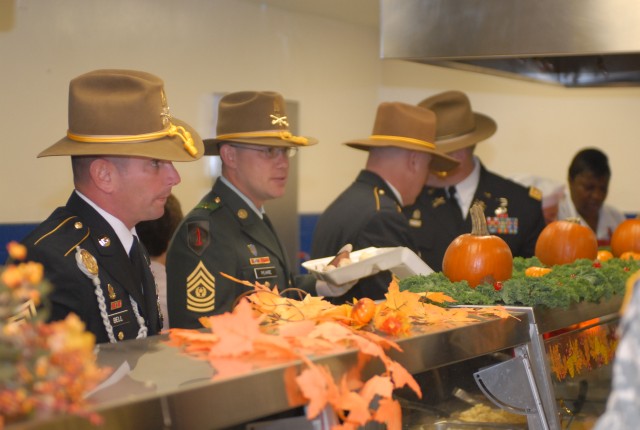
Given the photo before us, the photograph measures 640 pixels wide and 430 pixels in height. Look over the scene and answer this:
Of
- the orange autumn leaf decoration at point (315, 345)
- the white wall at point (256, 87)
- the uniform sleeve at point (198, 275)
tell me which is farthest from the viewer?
the white wall at point (256, 87)

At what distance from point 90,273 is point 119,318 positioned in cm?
17

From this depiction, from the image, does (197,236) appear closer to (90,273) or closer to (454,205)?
(90,273)

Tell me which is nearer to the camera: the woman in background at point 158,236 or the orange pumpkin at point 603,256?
the orange pumpkin at point 603,256

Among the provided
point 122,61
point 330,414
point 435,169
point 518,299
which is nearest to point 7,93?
point 122,61

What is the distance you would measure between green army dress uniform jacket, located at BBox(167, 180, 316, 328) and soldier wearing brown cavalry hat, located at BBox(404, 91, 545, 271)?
4.00ft

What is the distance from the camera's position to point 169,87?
734cm

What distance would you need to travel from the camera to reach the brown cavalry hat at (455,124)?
197 inches

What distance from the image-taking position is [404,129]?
433 centimetres

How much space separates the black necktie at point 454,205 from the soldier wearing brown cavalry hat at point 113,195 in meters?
2.27

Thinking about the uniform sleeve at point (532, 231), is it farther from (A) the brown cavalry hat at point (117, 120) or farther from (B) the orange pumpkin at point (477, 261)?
(A) the brown cavalry hat at point (117, 120)

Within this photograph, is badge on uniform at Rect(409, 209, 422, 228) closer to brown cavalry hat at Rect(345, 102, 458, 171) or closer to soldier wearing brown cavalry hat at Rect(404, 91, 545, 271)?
soldier wearing brown cavalry hat at Rect(404, 91, 545, 271)

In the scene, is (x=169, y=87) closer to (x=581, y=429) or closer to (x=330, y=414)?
(x=581, y=429)

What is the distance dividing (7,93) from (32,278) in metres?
5.19

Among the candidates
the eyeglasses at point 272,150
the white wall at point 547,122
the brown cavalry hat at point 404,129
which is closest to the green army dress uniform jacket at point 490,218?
the brown cavalry hat at point 404,129
